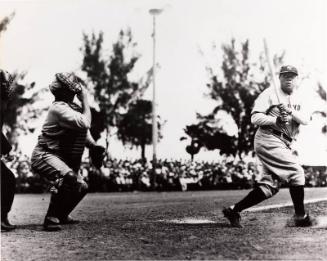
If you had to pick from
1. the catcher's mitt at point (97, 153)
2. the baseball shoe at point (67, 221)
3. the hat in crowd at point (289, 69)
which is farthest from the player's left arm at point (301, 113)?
the baseball shoe at point (67, 221)

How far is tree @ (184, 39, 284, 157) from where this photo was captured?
827cm

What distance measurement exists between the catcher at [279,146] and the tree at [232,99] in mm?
2636

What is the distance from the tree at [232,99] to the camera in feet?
27.1

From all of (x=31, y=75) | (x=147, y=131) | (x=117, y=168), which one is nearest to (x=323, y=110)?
(x=31, y=75)

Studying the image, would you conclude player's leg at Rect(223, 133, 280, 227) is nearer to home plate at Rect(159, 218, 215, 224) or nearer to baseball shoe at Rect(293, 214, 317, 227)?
baseball shoe at Rect(293, 214, 317, 227)

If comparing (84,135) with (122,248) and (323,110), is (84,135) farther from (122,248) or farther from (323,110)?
(323,110)

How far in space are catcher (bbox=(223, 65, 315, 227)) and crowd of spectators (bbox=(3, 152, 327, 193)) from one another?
635 centimetres

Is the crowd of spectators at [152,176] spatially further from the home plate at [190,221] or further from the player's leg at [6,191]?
the player's leg at [6,191]

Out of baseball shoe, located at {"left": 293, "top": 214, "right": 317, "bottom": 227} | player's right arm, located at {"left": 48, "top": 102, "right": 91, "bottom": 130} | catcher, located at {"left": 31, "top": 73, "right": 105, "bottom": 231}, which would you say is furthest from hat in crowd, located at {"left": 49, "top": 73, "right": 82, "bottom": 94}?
baseball shoe, located at {"left": 293, "top": 214, "right": 317, "bottom": 227}

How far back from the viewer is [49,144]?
15.9 ft

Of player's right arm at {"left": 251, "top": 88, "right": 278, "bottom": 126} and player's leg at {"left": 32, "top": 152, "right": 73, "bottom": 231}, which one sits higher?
player's right arm at {"left": 251, "top": 88, "right": 278, "bottom": 126}

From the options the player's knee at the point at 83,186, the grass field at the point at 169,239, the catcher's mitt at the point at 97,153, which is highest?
the catcher's mitt at the point at 97,153

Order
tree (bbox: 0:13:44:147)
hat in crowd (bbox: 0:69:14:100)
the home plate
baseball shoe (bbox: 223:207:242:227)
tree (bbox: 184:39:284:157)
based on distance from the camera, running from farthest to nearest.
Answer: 1. tree (bbox: 184:39:284:157)
2. tree (bbox: 0:13:44:147)
3. the home plate
4. baseball shoe (bbox: 223:207:242:227)
5. hat in crowd (bbox: 0:69:14:100)

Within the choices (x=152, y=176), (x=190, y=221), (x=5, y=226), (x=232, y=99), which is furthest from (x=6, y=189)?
(x=152, y=176)
